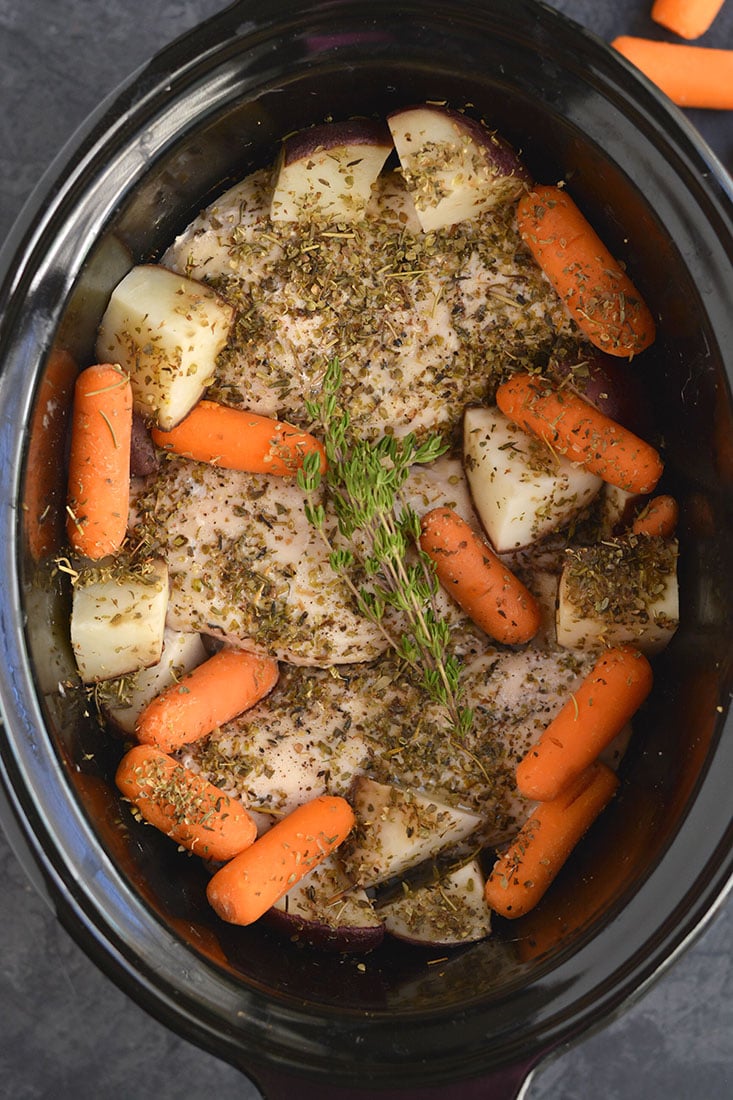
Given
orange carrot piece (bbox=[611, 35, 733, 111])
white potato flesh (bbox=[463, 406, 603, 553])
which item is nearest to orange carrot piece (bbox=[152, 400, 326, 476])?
white potato flesh (bbox=[463, 406, 603, 553])

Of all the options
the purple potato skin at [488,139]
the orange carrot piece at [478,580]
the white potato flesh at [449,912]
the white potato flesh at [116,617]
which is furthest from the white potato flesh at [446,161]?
the white potato flesh at [449,912]

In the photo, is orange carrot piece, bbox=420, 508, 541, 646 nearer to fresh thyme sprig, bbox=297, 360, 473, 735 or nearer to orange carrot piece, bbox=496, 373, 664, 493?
fresh thyme sprig, bbox=297, 360, 473, 735

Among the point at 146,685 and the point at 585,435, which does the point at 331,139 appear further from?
the point at 146,685

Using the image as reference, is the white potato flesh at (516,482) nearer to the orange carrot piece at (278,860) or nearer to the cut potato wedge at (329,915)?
the orange carrot piece at (278,860)

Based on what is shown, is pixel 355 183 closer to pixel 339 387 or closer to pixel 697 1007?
pixel 339 387

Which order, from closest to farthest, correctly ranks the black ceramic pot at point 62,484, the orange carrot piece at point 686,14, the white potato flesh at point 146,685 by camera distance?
the black ceramic pot at point 62,484 < the white potato flesh at point 146,685 < the orange carrot piece at point 686,14

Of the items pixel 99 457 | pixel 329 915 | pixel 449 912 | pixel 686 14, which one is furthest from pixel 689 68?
pixel 329 915

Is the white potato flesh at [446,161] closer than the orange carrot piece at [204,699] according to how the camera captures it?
Yes
